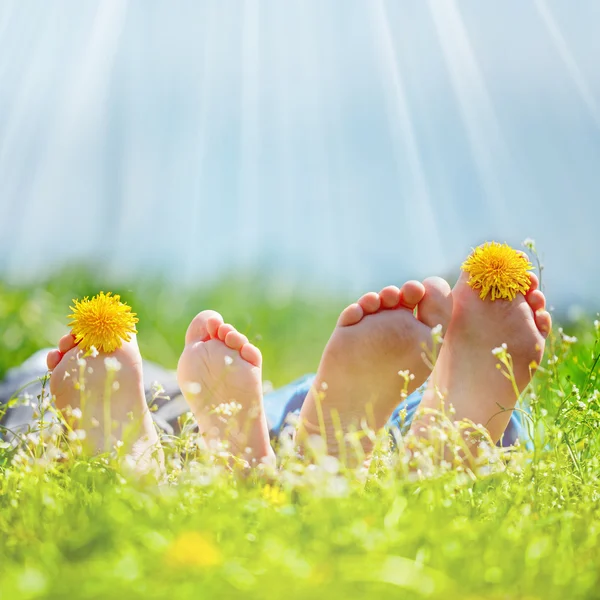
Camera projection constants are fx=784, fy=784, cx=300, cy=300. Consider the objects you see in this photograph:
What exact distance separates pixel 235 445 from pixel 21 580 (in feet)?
3.32

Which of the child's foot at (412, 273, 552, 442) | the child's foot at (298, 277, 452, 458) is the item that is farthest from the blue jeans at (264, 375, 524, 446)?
the child's foot at (298, 277, 452, 458)

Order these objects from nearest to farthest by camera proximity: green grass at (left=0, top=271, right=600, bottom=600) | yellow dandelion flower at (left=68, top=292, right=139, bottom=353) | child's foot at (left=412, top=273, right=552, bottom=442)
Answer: green grass at (left=0, top=271, right=600, bottom=600) → yellow dandelion flower at (left=68, top=292, right=139, bottom=353) → child's foot at (left=412, top=273, right=552, bottom=442)

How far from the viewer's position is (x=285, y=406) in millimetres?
2340

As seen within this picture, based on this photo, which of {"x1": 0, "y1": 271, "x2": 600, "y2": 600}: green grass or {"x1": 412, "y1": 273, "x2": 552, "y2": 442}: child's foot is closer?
{"x1": 0, "y1": 271, "x2": 600, "y2": 600}: green grass

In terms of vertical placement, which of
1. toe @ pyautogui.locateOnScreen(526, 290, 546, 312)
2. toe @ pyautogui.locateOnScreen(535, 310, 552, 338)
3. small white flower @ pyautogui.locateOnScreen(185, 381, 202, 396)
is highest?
toe @ pyautogui.locateOnScreen(526, 290, 546, 312)

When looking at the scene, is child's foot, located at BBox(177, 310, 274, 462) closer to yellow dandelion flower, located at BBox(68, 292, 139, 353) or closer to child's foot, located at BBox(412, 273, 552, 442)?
yellow dandelion flower, located at BBox(68, 292, 139, 353)

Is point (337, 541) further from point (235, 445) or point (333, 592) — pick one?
point (235, 445)

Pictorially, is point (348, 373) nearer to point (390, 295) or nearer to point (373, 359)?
point (373, 359)

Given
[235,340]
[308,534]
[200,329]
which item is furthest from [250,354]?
[308,534]

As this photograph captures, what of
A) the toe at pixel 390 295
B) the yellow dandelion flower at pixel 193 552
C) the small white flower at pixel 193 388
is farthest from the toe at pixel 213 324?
the yellow dandelion flower at pixel 193 552

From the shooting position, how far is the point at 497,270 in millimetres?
1809

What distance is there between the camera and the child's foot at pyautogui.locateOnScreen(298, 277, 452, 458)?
1693 millimetres

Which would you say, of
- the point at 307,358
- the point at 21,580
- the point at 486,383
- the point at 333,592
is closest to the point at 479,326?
the point at 486,383

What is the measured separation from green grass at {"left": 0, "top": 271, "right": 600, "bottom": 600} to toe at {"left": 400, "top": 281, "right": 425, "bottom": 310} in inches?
13.4
